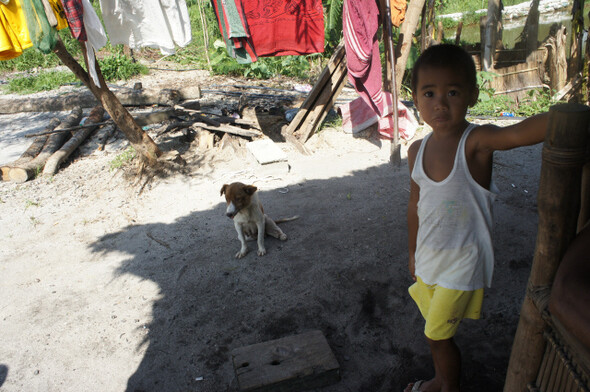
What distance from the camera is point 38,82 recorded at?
14.0 metres

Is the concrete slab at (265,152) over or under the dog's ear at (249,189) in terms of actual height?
under

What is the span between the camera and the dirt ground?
295 cm

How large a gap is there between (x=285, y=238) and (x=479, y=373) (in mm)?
2574

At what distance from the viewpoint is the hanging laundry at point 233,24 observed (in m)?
5.71

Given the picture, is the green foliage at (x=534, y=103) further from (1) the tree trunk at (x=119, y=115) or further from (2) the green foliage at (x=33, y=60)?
(2) the green foliage at (x=33, y=60)

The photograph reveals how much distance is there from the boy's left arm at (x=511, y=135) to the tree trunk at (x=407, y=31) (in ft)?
17.3

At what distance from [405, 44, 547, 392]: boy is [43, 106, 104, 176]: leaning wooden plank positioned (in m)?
7.65

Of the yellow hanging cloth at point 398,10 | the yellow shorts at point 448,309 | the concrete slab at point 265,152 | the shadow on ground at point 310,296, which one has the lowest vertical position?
the shadow on ground at point 310,296

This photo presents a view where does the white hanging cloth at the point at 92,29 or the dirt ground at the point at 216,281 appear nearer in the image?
the dirt ground at the point at 216,281

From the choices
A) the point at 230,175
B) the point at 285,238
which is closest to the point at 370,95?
the point at 230,175

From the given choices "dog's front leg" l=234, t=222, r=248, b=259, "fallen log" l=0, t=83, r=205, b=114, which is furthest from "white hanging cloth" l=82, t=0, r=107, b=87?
"fallen log" l=0, t=83, r=205, b=114

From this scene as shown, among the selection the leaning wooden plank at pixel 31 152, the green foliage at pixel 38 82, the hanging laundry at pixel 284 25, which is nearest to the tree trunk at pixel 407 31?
the hanging laundry at pixel 284 25

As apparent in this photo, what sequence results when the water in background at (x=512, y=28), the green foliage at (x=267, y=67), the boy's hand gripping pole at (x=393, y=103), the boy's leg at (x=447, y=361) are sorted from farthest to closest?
the water in background at (x=512, y=28) → the green foliage at (x=267, y=67) → the boy's hand gripping pole at (x=393, y=103) → the boy's leg at (x=447, y=361)

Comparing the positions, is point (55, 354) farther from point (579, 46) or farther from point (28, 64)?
point (28, 64)
